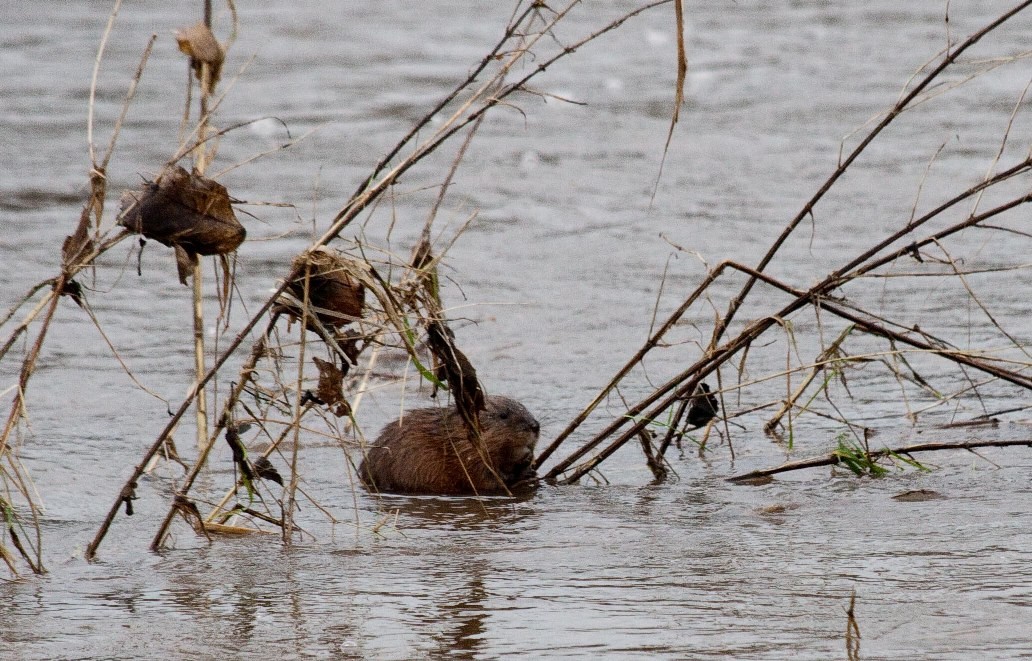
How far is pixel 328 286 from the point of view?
3.84 meters

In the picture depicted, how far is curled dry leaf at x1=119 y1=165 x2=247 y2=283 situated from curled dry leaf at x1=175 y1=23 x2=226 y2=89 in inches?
50.8

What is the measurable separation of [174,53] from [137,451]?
8.43 metres

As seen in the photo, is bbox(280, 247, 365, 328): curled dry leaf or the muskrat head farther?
the muskrat head

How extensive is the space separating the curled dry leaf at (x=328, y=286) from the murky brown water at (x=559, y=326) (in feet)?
0.66

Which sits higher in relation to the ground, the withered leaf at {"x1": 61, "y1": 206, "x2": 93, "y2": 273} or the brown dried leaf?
the brown dried leaf

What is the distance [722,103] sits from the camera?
10.8 metres

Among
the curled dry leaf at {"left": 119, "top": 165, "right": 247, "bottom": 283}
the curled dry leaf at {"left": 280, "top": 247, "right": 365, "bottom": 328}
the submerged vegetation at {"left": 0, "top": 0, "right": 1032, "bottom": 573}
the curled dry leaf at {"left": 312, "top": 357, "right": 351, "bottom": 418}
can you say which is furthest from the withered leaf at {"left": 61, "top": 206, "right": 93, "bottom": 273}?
the curled dry leaf at {"left": 312, "top": 357, "right": 351, "bottom": 418}

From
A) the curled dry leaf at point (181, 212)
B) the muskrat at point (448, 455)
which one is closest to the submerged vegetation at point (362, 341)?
the curled dry leaf at point (181, 212)

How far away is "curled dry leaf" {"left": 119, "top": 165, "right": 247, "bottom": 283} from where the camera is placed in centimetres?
362

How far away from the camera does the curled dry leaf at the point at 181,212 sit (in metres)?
3.62

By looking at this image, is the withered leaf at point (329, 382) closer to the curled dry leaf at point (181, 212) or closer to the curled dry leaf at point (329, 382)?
the curled dry leaf at point (329, 382)

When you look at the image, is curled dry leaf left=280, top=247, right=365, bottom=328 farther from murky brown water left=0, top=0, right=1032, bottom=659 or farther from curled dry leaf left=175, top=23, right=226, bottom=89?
curled dry leaf left=175, top=23, right=226, bottom=89

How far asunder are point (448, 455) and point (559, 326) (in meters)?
1.92

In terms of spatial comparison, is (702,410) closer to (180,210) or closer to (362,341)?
(362,341)
